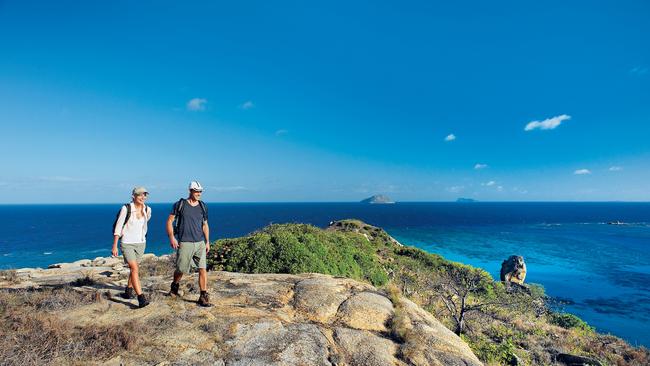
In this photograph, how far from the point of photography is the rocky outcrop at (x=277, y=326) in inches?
207

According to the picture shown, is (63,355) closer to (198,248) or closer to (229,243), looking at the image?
(198,248)

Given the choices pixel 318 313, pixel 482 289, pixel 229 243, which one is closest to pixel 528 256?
pixel 482 289

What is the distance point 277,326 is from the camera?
6.29 metres

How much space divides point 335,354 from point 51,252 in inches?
2884

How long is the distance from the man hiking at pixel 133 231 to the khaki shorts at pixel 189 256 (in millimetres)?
848

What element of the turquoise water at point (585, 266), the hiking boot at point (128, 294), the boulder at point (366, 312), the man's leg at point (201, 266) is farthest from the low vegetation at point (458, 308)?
the turquoise water at point (585, 266)

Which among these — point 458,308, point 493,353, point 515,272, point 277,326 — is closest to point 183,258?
point 277,326

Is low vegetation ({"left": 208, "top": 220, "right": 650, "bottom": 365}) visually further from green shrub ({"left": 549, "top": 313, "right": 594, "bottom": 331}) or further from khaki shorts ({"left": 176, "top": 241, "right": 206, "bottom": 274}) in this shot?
khaki shorts ({"left": 176, "top": 241, "right": 206, "bottom": 274})

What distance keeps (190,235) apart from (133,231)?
4.21 ft

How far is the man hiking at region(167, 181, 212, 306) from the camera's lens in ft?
24.3

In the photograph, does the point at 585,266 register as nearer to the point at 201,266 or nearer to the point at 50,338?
the point at 201,266

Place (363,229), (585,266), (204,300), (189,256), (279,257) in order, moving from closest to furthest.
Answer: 1. (204,300)
2. (189,256)
3. (279,257)
4. (363,229)
5. (585,266)

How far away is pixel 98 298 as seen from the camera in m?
7.08

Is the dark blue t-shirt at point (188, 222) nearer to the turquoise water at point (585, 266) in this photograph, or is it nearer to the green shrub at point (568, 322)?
the green shrub at point (568, 322)
